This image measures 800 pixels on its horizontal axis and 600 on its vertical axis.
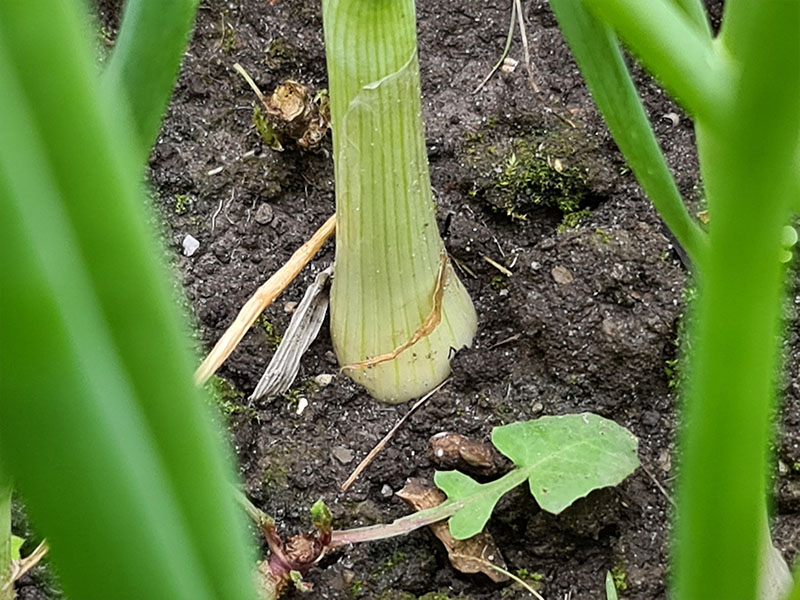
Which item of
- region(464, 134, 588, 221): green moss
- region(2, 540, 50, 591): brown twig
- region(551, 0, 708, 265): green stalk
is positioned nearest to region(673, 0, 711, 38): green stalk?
region(551, 0, 708, 265): green stalk

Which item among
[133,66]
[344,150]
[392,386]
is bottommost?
[392,386]

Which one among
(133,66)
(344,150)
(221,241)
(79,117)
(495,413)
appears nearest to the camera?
(79,117)

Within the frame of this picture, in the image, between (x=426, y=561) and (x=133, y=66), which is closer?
(x=133, y=66)

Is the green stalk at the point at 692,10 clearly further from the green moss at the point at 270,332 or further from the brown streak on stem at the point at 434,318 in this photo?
the green moss at the point at 270,332

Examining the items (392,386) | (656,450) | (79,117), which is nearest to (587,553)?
(656,450)

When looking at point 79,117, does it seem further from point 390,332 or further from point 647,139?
point 390,332

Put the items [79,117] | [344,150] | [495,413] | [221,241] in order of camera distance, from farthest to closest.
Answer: [221,241] < [495,413] < [344,150] < [79,117]

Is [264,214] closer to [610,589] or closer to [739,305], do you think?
[610,589]

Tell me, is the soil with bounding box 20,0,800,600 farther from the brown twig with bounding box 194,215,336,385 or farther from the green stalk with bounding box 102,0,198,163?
the green stalk with bounding box 102,0,198,163
